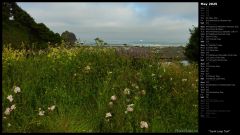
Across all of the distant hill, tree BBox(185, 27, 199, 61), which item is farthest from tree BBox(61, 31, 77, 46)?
tree BBox(185, 27, 199, 61)

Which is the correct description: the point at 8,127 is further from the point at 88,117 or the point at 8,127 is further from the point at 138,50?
the point at 138,50

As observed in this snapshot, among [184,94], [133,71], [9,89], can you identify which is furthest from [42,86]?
[184,94]

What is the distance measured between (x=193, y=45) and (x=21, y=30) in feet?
16.3

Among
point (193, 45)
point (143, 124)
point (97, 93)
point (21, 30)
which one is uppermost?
point (21, 30)

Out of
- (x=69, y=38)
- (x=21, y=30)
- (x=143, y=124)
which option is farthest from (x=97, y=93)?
(x=21, y=30)

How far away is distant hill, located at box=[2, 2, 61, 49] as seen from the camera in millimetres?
8711

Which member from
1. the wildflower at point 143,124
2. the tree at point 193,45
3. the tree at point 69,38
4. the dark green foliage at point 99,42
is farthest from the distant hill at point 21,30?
the wildflower at point 143,124

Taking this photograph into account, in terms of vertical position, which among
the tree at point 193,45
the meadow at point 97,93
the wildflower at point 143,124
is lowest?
the wildflower at point 143,124

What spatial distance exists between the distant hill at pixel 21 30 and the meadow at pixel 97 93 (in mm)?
972

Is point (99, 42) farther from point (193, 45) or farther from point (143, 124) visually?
point (143, 124)

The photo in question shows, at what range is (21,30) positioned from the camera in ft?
34.1

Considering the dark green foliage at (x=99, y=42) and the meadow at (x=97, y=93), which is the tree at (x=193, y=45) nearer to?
the meadow at (x=97, y=93)

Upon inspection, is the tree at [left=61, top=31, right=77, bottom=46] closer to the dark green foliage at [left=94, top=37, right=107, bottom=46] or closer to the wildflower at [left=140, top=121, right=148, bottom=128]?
the dark green foliage at [left=94, top=37, right=107, bottom=46]

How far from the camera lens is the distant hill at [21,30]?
871 cm
